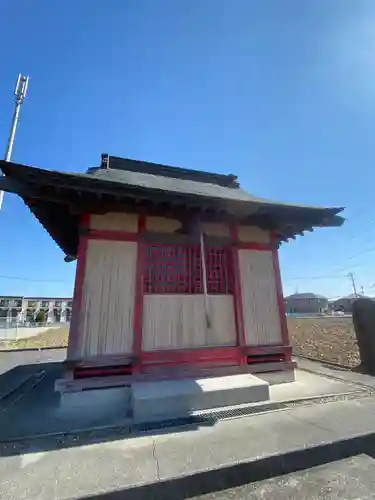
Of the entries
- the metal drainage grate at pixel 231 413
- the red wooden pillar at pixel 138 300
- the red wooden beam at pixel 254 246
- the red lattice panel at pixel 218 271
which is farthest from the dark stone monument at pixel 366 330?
the red wooden pillar at pixel 138 300

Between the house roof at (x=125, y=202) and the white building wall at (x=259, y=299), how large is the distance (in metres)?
0.79

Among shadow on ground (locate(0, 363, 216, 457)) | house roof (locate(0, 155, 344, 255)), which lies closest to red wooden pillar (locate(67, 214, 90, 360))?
house roof (locate(0, 155, 344, 255))

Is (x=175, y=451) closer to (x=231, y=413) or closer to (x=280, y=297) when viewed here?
(x=231, y=413)

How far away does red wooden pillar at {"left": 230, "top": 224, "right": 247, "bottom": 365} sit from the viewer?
15.6ft

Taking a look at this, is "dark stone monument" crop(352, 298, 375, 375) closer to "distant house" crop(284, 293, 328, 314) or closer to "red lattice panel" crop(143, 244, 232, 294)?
"red lattice panel" crop(143, 244, 232, 294)

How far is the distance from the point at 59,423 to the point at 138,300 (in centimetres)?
198

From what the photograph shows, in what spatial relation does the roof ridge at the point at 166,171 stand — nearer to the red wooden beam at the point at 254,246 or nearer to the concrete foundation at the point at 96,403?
the red wooden beam at the point at 254,246

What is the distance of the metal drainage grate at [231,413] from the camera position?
3.19 m

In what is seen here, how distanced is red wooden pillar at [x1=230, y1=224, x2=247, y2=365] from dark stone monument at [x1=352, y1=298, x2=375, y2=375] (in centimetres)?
355

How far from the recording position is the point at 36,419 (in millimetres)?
3432

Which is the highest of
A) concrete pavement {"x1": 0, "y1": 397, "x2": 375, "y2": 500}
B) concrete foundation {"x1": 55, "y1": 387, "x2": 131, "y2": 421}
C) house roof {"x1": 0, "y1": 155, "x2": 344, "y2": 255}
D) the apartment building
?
the apartment building

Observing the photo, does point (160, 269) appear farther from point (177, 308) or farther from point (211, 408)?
point (211, 408)

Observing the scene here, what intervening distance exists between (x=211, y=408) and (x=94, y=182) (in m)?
3.85

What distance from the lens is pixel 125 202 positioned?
4.47m
